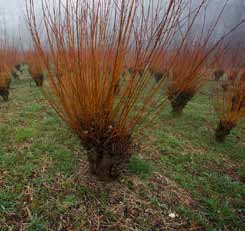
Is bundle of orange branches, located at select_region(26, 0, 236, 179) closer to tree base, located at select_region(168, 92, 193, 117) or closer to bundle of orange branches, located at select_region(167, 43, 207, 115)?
bundle of orange branches, located at select_region(167, 43, 207, 115)

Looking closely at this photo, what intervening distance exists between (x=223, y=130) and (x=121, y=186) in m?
2.11

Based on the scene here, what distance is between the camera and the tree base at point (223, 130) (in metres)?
3.29

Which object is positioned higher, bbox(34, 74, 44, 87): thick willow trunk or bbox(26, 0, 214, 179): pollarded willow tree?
bbox(26, 0, 214, 179): pollarded willow tree

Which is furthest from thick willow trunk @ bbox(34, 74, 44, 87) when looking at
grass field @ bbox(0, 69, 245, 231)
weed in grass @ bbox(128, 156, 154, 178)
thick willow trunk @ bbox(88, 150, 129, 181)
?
thick willow trunk @ bbox(88, 150, 129, 181)

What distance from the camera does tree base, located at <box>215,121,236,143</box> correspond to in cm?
329

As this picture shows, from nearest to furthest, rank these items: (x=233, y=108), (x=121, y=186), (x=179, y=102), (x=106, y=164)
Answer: (x=106, y=164), (x=121, y=186), (x=233, y=108), (x=179, y=102)

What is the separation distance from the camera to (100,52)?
1.52 metres

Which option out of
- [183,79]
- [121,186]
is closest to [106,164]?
[121,186]

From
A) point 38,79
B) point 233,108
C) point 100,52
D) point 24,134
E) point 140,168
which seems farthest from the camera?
point 38,79

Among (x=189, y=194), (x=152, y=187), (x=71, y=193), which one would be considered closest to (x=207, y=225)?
(x=189, y=194)

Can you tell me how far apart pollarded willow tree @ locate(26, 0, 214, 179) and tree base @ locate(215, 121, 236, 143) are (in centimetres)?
219

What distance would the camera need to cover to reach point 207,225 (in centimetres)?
178

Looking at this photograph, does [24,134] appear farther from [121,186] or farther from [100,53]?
[100,53]

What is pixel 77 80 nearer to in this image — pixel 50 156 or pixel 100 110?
pixel 100 110
